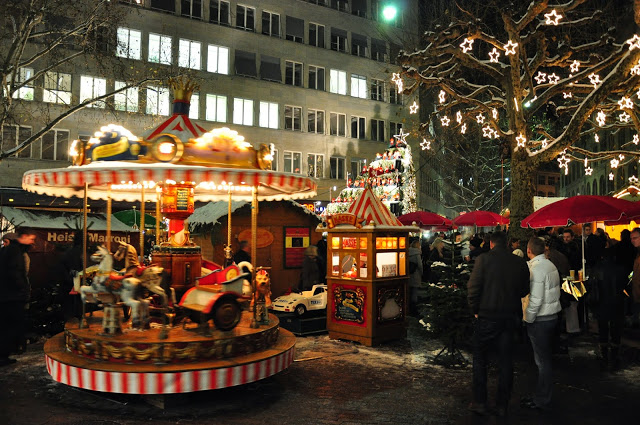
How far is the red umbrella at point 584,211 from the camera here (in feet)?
34.2

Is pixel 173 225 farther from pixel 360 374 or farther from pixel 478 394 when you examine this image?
pixel 478 394

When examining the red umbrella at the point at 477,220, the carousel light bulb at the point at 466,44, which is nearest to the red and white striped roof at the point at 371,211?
the carousel light bulb at the point at 466,44

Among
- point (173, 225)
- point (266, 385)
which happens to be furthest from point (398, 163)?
point (266, 385)

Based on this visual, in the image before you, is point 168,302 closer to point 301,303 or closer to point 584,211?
point 301,303

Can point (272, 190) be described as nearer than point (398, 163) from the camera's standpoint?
Yes

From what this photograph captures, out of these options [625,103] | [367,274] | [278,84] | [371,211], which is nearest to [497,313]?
[367,274]

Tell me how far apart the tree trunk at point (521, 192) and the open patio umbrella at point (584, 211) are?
3.88 metres

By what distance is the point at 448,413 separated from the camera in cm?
662

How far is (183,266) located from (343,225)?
3520 millimetres

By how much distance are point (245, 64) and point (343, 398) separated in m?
30.7

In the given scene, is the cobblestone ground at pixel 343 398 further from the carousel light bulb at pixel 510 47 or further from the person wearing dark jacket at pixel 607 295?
the carousel light bulb at pixel 510 47

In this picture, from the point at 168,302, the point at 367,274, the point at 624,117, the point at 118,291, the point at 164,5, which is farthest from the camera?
the point at 164,5

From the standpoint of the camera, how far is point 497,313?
6.50 m

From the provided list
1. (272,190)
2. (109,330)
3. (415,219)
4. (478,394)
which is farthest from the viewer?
(415,219)
